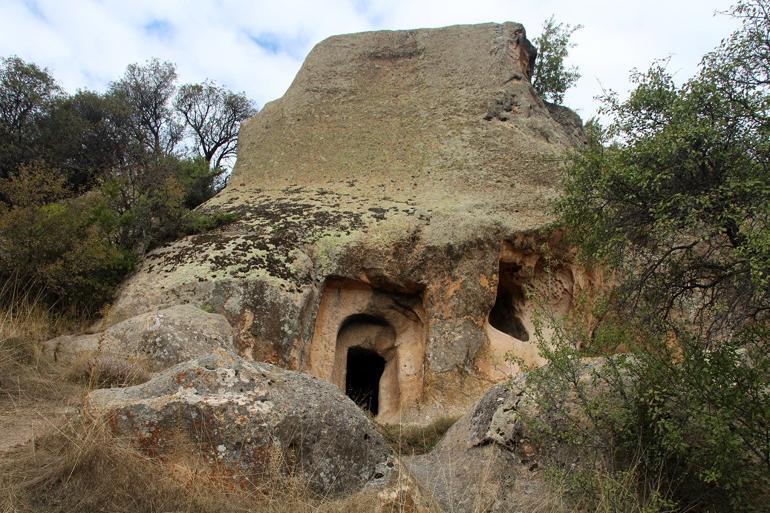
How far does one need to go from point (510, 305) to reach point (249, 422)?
981cm

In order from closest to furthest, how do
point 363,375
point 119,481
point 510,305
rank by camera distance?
point 119,481 → point 510,305 → point 363,375

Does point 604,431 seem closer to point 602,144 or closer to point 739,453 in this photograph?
point 739,453

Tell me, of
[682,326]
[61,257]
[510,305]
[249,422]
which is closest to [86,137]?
[61,257]

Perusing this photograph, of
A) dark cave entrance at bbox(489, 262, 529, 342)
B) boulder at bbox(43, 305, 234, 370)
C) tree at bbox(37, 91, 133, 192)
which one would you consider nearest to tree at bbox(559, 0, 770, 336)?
boulder at bbox(43, 305, 234, 370)

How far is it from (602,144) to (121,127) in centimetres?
1804

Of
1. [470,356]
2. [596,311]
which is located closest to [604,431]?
[596,311]

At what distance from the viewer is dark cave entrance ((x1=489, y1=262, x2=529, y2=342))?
13832 mm

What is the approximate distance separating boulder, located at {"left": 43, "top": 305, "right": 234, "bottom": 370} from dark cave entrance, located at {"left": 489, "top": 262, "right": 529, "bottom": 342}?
6460mm

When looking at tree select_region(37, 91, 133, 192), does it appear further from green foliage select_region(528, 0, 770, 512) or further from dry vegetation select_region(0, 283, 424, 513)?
green foliage select_region(528, 0, 770, 512)

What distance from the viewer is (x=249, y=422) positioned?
529cm

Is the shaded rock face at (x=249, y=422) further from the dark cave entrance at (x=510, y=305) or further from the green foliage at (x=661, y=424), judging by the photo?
the dark cave entrance at (x=510, y=305)

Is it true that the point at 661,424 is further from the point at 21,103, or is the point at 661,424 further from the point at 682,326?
the point at 21,103

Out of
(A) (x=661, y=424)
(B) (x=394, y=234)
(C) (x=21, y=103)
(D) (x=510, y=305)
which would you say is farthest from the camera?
(C) (x=21, y=103)

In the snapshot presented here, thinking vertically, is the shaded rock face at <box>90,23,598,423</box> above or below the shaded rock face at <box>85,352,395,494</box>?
above
